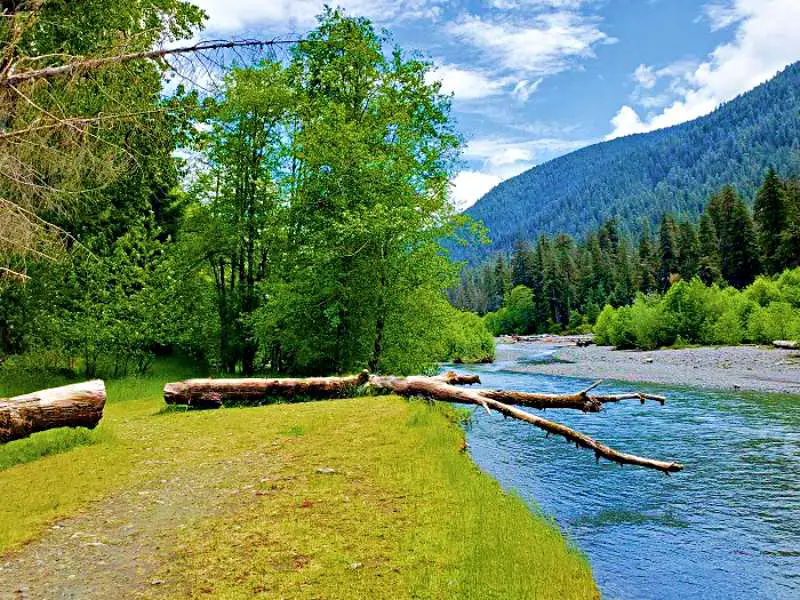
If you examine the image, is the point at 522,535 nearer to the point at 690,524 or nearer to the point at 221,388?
the point at 690,524

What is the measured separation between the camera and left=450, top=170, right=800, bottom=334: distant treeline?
72188mm

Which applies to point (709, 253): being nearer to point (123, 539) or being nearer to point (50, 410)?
point (50, 410)

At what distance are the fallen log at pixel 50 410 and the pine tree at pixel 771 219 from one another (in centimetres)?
8226

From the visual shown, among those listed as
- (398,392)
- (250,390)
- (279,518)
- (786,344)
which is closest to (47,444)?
(250,390)

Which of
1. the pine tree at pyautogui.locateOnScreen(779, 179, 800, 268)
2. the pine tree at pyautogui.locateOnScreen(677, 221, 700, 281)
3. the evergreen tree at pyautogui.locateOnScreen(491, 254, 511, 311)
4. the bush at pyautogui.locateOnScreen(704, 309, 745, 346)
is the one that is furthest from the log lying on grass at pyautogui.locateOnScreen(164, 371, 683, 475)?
the evergreen tree at pyautogui.locateOnScreen(491, 254, 511, 311)

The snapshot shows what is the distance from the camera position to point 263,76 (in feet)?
76.9

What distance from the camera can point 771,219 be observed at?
234ft

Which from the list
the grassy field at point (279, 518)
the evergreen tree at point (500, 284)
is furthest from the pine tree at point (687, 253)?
the grassy field at point (279, 518)

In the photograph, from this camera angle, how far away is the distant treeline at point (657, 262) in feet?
237

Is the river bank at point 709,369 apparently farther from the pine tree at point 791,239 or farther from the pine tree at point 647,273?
the pine tree at point 647,273

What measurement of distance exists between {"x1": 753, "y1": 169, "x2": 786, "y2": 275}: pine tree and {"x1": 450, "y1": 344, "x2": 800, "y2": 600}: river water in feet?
210

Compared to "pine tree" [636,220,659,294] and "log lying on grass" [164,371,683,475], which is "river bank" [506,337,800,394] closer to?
"log lying on grass" [164,371,683,475]

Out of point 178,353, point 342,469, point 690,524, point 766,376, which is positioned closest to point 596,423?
point 690,524

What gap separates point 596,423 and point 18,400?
54.8ft
